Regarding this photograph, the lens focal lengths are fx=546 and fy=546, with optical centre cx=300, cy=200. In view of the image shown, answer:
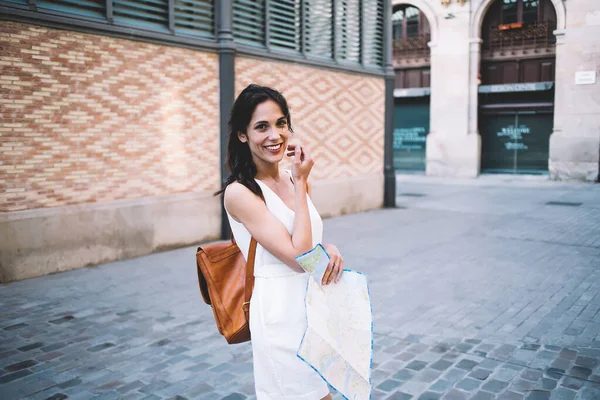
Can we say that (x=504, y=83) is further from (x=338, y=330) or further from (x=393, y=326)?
(x=338, y=330)

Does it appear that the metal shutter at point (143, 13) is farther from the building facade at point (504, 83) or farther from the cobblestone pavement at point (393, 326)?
the building facade at point (504, 83)

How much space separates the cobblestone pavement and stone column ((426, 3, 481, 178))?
44.5ft

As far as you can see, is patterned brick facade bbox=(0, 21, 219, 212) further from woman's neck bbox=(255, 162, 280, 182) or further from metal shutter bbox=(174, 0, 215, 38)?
woman's neck bbox=(255, 162, 280, 182)

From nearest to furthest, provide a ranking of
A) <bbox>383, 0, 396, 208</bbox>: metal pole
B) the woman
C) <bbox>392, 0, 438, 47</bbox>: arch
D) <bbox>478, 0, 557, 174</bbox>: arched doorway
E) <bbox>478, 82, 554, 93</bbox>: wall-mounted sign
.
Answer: the woman → <bbox>383, 0, 396, 208</bbox>: metal pole → <bbox>478, 82, 554, 93</bbox>: wall-mounted sign → <bbox>478, 0, 557, 174</bbox>: arched doorway → <bbox>392, 0, 438, 47</bbox>: arch

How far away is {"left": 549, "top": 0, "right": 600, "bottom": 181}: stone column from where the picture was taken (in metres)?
20.1

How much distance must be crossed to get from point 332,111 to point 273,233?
10.7m

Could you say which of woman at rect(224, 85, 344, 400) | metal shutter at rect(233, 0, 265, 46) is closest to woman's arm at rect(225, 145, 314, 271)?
woman at rect(224, 85, 344, 400)

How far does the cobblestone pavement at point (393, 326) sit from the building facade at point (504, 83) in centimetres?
1234

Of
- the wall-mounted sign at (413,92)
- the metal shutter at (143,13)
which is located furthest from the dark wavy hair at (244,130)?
the wall-mounted sign at (413,92)

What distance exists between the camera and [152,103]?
8930mm

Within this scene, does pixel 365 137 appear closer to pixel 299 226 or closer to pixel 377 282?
pixel 377 282

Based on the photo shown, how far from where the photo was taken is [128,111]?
338 inches

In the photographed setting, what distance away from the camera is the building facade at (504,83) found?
20.4 metres

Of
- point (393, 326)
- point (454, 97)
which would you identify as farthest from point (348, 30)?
point (454, 97)
